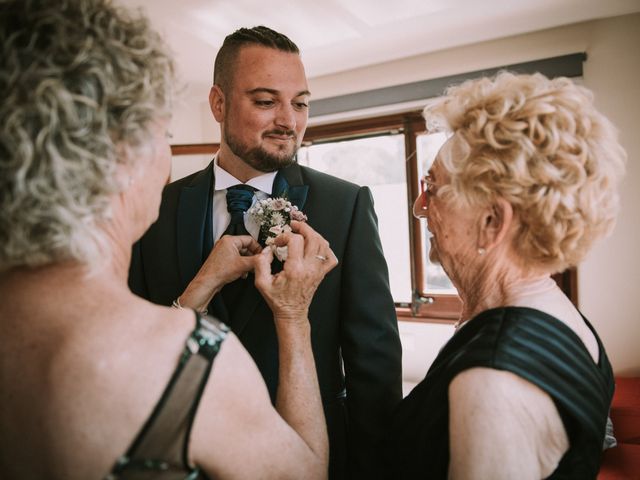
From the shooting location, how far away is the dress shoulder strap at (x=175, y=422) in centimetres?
66

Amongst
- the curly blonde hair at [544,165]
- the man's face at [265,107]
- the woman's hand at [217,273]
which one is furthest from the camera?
the man's face at [265,107]

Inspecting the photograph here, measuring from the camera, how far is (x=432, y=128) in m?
1.31

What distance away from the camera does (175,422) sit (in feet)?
2.21

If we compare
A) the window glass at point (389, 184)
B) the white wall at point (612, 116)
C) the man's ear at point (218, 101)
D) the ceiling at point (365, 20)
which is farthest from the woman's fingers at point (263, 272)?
the window glass at point (389, 184)

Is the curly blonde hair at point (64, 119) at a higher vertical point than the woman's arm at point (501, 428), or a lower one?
higher

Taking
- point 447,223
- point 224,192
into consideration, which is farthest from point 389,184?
point 447,223

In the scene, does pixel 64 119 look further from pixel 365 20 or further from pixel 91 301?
pixel 365 20

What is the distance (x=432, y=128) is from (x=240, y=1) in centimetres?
229

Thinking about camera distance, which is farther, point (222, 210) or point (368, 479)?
point (222, 210)

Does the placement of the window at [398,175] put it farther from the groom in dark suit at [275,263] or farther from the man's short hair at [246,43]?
the groom in dark suit at [275,263]

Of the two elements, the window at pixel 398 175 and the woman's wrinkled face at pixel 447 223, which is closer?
the woman's wrinkled face at pixel 447 223

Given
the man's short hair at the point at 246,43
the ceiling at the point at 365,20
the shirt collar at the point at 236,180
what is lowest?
the shirt collar at the point at 236,180

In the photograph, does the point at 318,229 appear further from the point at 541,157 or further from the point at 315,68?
the point at 315,68

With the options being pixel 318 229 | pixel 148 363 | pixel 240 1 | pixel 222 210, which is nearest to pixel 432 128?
pixel 318 229
